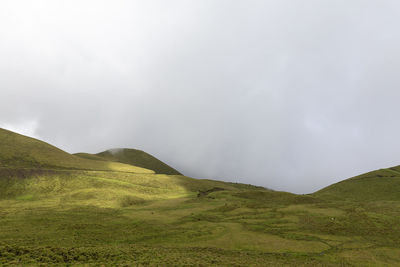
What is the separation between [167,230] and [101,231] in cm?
987

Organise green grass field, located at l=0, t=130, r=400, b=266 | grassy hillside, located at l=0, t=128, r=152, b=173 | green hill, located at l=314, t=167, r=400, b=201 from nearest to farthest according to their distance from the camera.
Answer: green grass field, located at l=0, t=130, r=400, b=266
green hill, located at l=314, t=167, r=400, b=201
grassy hillside, located at l=0, t=128, r=152, b=173

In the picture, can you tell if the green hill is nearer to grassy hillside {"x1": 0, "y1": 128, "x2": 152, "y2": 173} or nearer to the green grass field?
the green grass field

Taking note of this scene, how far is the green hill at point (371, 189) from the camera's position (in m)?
84.5

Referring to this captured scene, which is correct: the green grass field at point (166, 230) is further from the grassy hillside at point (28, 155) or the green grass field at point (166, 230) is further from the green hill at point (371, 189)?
the green hill at point (371, 189)

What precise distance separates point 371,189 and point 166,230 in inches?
3755

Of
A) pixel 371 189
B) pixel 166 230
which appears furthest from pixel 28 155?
pixel 371 189

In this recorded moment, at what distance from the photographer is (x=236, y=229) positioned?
123 feet

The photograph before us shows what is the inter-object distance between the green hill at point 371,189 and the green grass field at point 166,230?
1386 inches

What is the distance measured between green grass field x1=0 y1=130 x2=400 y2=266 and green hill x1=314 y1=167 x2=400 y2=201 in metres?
35.2

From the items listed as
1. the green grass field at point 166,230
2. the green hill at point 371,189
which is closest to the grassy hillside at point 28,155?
the green grass field at point 166,230

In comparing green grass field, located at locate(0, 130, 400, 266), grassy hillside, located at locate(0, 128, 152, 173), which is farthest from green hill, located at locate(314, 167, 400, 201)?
grassy hillside, located at locate(0, 128, 152, 173)

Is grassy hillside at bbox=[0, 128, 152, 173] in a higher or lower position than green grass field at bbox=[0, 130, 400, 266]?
higher

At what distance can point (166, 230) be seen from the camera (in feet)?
119

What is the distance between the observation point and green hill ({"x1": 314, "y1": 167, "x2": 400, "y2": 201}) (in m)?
84.5
